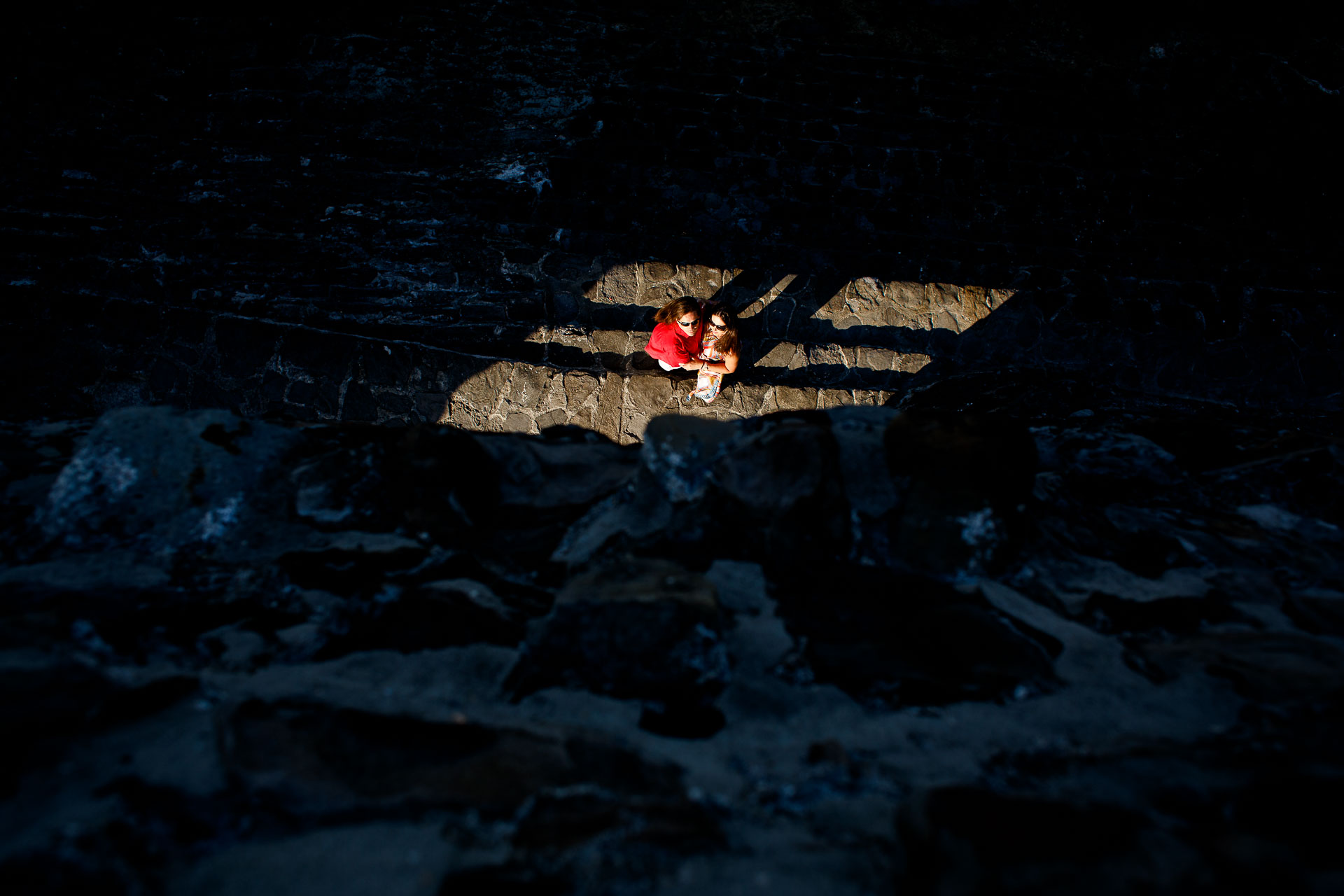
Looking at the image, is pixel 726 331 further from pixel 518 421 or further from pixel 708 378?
pixel 518 421

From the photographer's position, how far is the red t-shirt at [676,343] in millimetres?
4453

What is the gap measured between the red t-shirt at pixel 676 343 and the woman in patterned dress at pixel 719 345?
51 millimetres

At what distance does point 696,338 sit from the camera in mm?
4504

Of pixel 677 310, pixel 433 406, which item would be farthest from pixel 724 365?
pixel 433 406

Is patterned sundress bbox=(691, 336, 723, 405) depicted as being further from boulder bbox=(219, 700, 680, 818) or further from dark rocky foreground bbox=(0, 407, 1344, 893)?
boulder bbox=(219, 700, 680, 818)

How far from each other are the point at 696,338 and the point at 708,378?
310 millimetres

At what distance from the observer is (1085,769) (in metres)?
1.20

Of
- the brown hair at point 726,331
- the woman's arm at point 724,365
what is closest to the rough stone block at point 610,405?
the woman's arm at point 724,365

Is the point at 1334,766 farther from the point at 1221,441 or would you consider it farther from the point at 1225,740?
A: the point at 1221,441

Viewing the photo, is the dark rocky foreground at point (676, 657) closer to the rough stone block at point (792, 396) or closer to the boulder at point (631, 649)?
the boulder at point (631, 649)

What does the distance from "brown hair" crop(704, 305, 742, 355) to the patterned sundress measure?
4 centimetres

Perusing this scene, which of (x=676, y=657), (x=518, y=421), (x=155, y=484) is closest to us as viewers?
(x=676, y=657)

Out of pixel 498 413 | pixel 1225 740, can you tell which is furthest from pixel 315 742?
pixel 498 413

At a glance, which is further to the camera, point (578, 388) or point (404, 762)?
point (578, 388)
